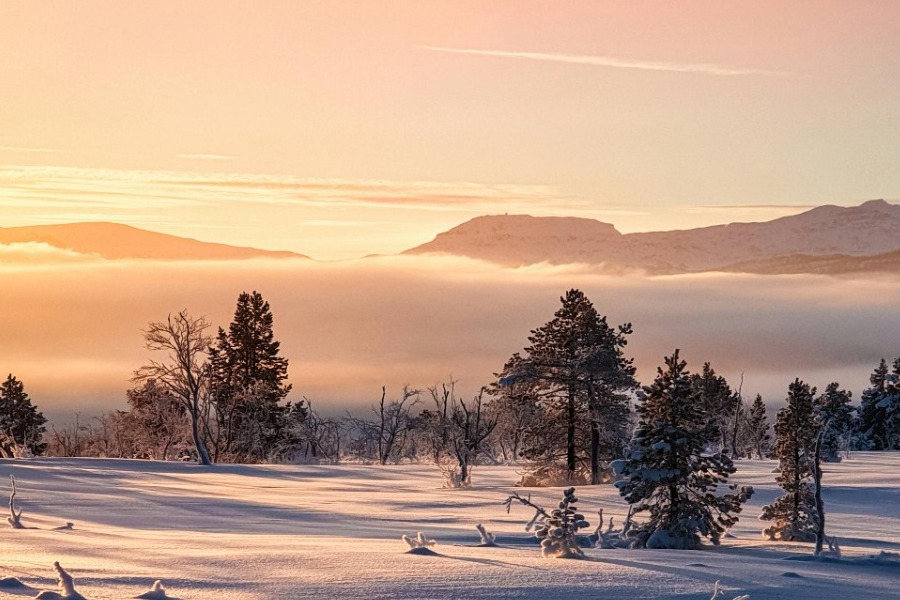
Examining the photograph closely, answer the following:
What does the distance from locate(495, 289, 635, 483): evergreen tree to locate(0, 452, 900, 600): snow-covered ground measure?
6506 mm

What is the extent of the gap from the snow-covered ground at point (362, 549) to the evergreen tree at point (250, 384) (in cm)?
3411

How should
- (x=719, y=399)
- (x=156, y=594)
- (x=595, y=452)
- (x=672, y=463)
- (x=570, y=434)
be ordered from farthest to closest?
(x=719, y=399) < (x=570, y=434) < (x=595, y=452) < (x=672, y=463) < (x=156, y=594)

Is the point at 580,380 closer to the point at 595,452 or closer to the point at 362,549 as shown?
the point at 595,452

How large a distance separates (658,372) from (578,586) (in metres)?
8.60

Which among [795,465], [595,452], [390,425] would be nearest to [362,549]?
[795,465]

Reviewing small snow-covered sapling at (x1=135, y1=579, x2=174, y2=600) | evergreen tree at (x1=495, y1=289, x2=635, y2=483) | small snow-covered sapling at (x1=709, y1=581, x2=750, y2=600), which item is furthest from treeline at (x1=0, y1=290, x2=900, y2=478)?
small snow-covered sapling at (x1=135, y1=579, x2=174, y2=600)

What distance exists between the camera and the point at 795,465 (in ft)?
70.4

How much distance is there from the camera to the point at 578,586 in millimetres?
11211

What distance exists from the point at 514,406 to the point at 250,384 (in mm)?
32924

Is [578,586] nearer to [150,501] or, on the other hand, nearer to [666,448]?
[666,448]

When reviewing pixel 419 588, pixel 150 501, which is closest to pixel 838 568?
pixel 419 588

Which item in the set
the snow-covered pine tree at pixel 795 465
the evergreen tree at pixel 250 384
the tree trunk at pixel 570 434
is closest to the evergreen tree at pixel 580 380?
the tree trunk at pixel 570 434

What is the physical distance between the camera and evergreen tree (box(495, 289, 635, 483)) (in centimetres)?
3975

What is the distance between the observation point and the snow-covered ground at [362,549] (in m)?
10.9
